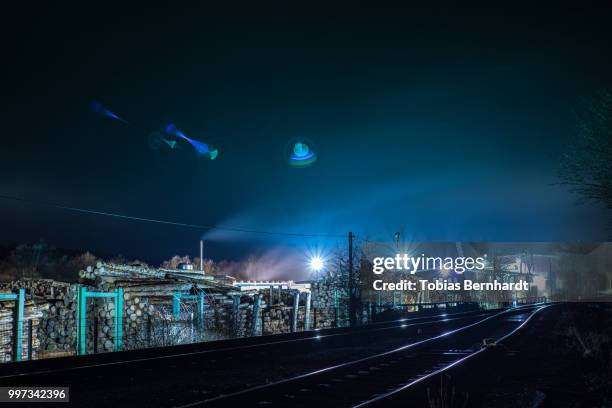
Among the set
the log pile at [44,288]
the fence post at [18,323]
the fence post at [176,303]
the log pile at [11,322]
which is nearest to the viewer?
the fence post at [18,323]

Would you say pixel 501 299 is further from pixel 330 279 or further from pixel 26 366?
pixel 26 366

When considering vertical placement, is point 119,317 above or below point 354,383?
above

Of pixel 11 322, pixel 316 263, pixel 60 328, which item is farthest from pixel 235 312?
pixel 316 263

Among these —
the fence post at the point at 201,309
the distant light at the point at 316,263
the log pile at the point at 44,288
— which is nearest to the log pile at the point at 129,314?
the log pile at the point at 44,288

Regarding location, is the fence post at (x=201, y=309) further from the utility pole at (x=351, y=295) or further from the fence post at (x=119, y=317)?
the utility pole at (x=351, y=295)

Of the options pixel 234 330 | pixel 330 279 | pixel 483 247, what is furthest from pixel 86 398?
pixel 483 247

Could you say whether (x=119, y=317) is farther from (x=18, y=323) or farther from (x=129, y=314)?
(x=18, y=323)

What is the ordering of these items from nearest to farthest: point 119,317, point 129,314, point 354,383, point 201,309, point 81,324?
point 354,383, point 81,324, point 119,317, point 129,314, point 201,309

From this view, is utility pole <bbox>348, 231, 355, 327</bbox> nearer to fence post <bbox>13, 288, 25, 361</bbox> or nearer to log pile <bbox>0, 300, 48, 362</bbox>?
log pile <bbox>0, 300, 48, 362</bbox>

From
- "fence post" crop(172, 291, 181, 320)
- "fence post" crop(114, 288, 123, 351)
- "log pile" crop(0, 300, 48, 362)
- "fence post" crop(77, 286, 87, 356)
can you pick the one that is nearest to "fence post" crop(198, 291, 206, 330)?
"fence post" crop(172, 291, 181, 320)

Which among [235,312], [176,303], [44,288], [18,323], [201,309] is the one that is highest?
[44,288]

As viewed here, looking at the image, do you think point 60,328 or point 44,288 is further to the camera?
point 44,288
